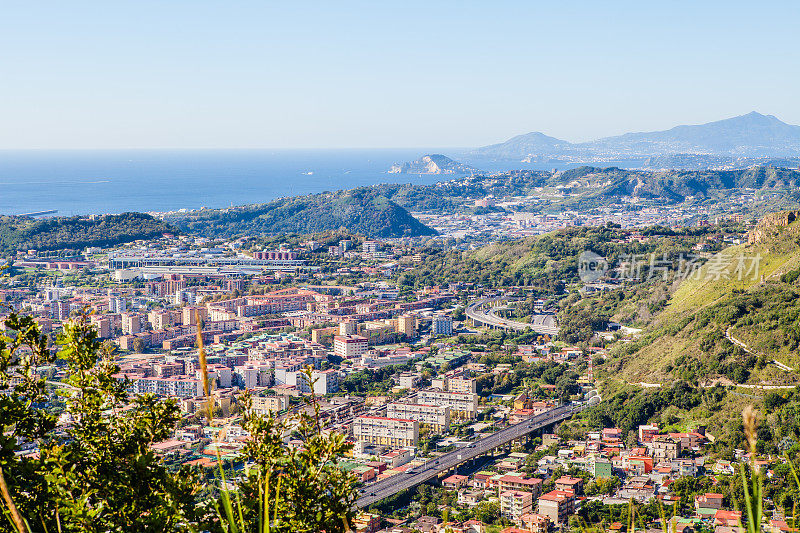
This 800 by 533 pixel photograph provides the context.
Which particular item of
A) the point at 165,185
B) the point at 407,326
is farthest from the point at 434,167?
the point at 407,326

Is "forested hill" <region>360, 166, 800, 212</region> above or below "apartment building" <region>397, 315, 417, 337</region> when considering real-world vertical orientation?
above

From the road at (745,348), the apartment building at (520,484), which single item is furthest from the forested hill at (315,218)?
the apartment building at (520,484)

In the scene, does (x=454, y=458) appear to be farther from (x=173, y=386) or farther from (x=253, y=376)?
(x=173, y=386)

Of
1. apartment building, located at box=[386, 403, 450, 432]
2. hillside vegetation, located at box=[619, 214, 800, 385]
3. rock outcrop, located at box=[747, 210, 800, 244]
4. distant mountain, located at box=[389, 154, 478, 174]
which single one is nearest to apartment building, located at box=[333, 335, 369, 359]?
apartment building, located at box=[386, 403, 450, 432]

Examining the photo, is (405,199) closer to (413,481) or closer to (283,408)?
(283,408)

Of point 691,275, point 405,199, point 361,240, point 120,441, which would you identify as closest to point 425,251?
point 361,240

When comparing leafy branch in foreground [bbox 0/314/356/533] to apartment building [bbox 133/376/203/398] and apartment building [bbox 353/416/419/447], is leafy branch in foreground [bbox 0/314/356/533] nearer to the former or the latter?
apartment building [bbox 353/416/419/447]
